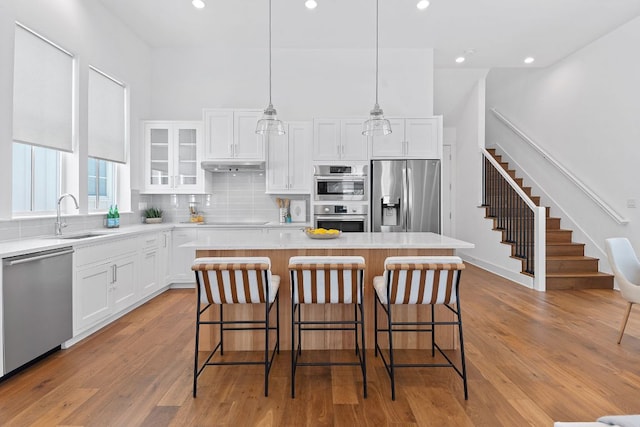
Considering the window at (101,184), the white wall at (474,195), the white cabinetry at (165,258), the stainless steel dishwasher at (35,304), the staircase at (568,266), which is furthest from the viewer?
the white wall at (474,195)

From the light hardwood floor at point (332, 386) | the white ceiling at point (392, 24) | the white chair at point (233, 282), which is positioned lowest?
the light hardwood floor at point (332, 386)

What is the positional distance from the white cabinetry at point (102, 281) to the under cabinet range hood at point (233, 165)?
5.35ft

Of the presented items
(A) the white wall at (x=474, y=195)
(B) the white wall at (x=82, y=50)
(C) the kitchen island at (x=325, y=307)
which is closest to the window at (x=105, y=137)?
(B) the white wall at (x=82, y=50)

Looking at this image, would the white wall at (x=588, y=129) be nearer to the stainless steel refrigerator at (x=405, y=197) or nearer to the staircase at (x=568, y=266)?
the staircase at (x=568, y=266)

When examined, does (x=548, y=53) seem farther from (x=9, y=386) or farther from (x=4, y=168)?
(x=9, y=386)

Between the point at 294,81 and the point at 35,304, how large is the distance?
439cm

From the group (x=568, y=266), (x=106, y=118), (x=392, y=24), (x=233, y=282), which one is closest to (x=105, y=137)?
(x=106, y=118)

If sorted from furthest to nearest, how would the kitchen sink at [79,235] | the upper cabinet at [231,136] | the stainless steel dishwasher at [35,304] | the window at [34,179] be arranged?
Result: 1. the upper cabinet at [231,136]
2. the kitchen sink at [79,235]
3. the window at [34,179]
4. the stainless steel dishwasher at [35,304]

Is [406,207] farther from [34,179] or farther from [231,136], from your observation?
[34,179]

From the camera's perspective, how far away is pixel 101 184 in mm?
4480

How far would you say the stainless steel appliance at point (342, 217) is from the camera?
496cm

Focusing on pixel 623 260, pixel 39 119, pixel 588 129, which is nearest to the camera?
pixel 623 260

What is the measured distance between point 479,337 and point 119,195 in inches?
186

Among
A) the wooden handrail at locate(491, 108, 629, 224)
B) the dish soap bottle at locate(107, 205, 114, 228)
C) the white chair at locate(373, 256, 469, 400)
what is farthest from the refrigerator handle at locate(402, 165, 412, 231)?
the dish soap bottle at locate(107, 205, 114, 228)
